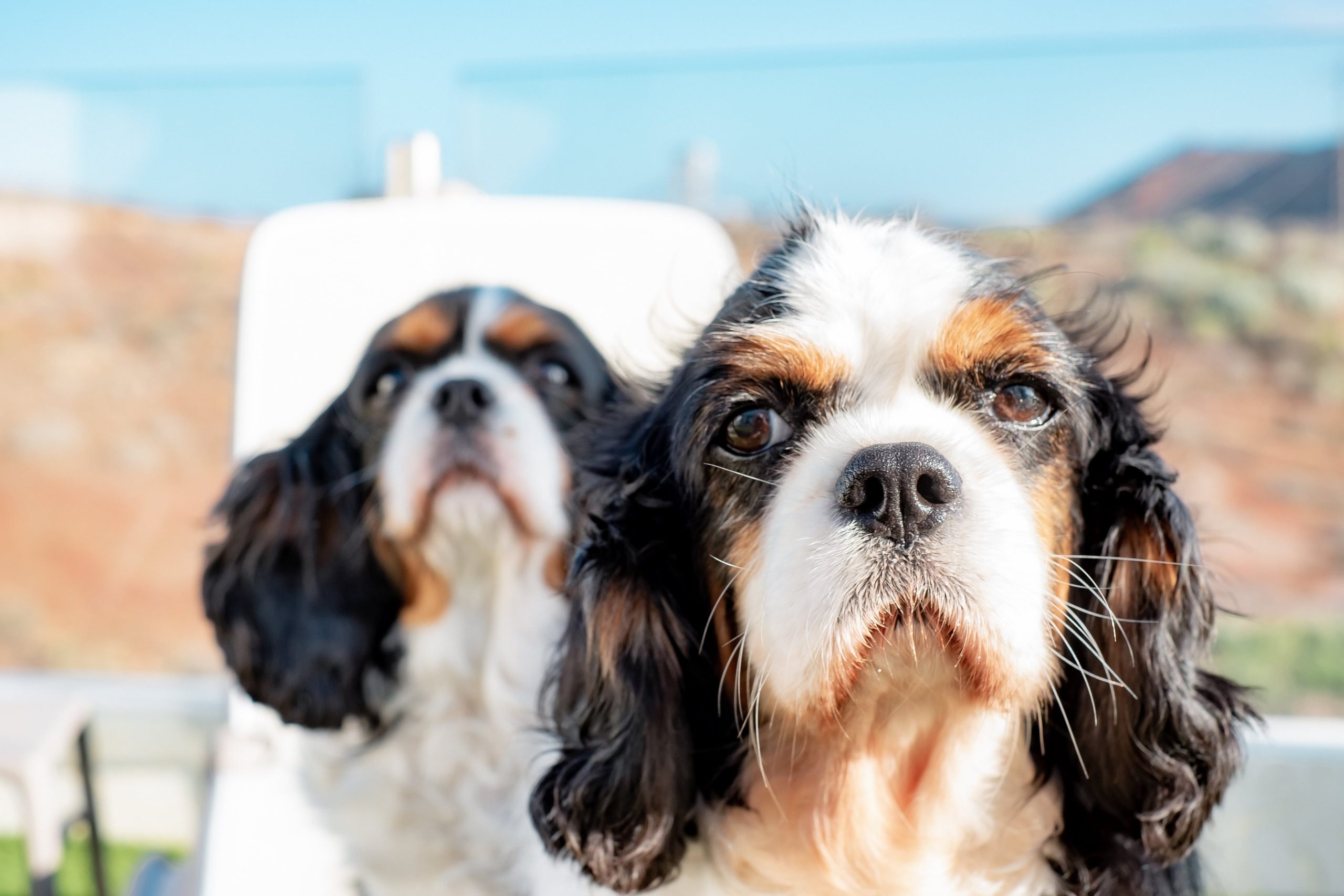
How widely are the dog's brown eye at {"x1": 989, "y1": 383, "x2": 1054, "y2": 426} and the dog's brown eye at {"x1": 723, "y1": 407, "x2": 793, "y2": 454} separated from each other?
247mm

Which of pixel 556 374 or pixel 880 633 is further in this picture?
pixel 556 374

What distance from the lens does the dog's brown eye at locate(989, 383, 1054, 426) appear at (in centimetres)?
131

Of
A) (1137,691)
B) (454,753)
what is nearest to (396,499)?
(454,753)

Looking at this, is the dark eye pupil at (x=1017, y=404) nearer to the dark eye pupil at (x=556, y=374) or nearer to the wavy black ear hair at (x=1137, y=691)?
the wavy black ear hair at (x=1137, y=691)

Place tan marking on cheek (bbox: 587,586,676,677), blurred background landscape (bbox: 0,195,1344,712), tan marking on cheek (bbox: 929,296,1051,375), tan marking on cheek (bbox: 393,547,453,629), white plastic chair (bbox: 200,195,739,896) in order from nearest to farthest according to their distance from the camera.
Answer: tan marking on cheek (bbox: 929,296,1051,375) → tan marking on cheek (bbox: 587,586,676,677) → tan marking on cheek (bbox: 393,547,453,629) → white plastic chair (bbox: 200,195,739,896) → blurred background landscape (bbox: 0,195,1344,712)

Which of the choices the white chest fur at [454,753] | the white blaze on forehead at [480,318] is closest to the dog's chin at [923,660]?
the white chest fur at [454,753]

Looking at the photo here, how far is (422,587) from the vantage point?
1.95m

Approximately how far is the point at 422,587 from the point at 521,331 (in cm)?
49

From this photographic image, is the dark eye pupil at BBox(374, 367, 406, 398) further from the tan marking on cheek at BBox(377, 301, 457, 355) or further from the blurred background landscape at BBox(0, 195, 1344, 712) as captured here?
the blurred background landscape at BBox(0, 195, 1344, 712)

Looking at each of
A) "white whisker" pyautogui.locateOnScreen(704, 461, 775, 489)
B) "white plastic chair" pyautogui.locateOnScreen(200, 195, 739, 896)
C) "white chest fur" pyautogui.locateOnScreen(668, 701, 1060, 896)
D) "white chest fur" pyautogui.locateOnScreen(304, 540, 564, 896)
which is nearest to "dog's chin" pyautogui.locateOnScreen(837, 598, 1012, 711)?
"white chest fur" pyautogui.locateOnScreen(668, 701, 1060, 896)

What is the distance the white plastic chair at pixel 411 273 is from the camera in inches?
104

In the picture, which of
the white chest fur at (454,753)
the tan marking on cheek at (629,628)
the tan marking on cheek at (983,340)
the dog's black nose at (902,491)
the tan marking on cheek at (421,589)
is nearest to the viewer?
the dog's black nose at (902,491)

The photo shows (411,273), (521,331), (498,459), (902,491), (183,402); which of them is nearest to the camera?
(902,491)

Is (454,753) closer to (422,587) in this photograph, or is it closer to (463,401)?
(422,587)
